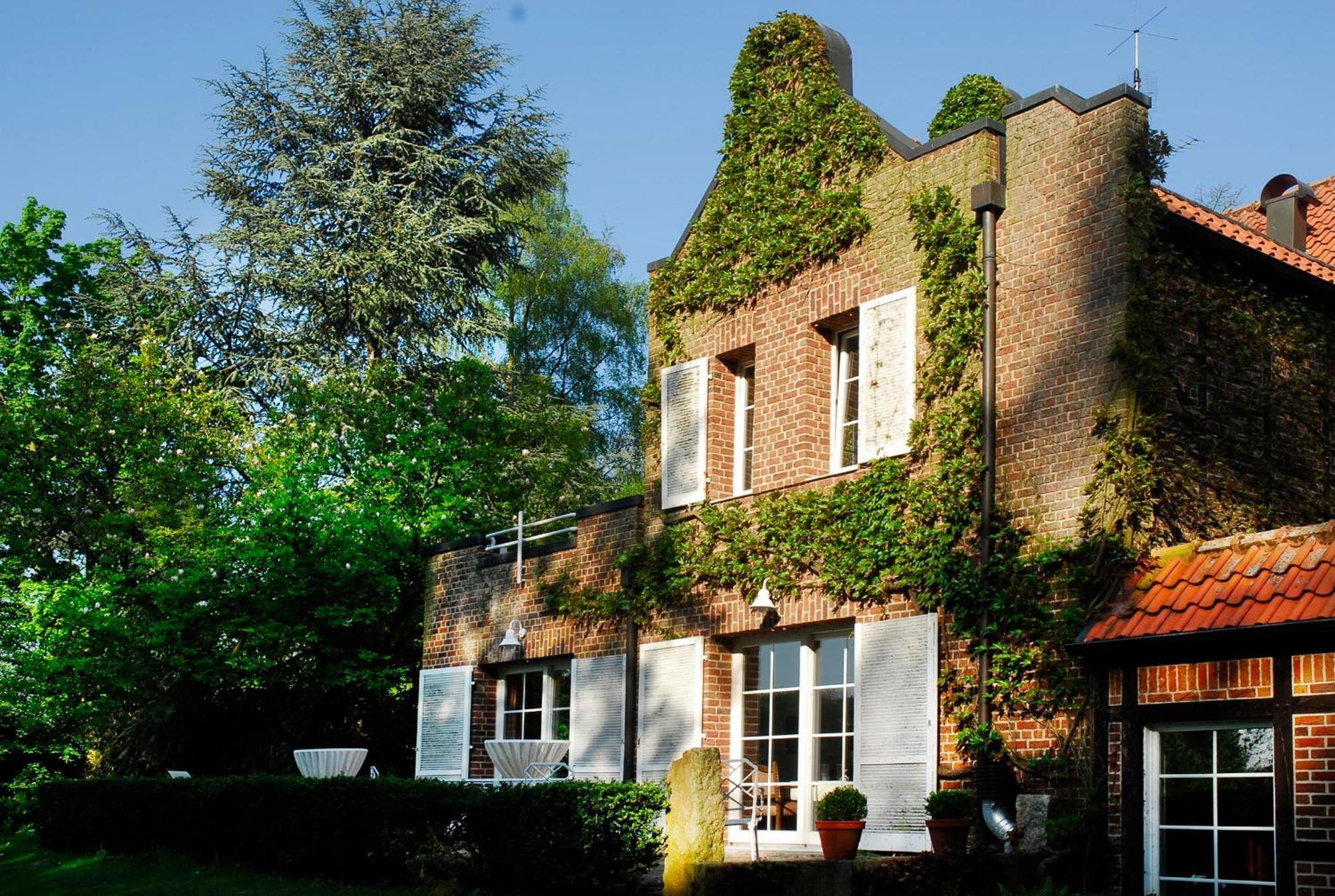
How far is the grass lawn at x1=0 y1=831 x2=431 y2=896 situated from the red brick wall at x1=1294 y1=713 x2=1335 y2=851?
643 centimetres

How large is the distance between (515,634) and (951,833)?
6.99 m

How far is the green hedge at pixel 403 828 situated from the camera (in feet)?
35.5

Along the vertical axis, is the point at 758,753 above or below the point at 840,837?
above

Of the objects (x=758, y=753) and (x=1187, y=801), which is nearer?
(x=1187, y=801)

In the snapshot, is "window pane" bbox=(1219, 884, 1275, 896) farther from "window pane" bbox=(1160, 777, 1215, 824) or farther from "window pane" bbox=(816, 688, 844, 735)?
"window pane" bbox=(816, 688, 844, 735)

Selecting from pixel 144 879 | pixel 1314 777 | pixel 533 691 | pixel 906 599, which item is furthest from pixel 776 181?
pixel 144 879

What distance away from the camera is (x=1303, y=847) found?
28.5ft

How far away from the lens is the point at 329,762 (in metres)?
15.2

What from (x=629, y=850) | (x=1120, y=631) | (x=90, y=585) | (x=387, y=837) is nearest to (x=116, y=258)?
(x=90, y=585)

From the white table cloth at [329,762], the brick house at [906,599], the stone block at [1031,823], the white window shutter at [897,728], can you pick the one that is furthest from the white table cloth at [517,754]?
the stone block at [1031,823]

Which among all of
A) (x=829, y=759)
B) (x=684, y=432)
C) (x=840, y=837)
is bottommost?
(x=840, y=837)

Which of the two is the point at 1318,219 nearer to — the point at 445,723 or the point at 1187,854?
the point at 1187,854

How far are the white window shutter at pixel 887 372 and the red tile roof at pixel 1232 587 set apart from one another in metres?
2.61

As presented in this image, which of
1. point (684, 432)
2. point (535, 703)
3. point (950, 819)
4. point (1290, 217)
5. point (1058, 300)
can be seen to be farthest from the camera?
point (535, 703)
